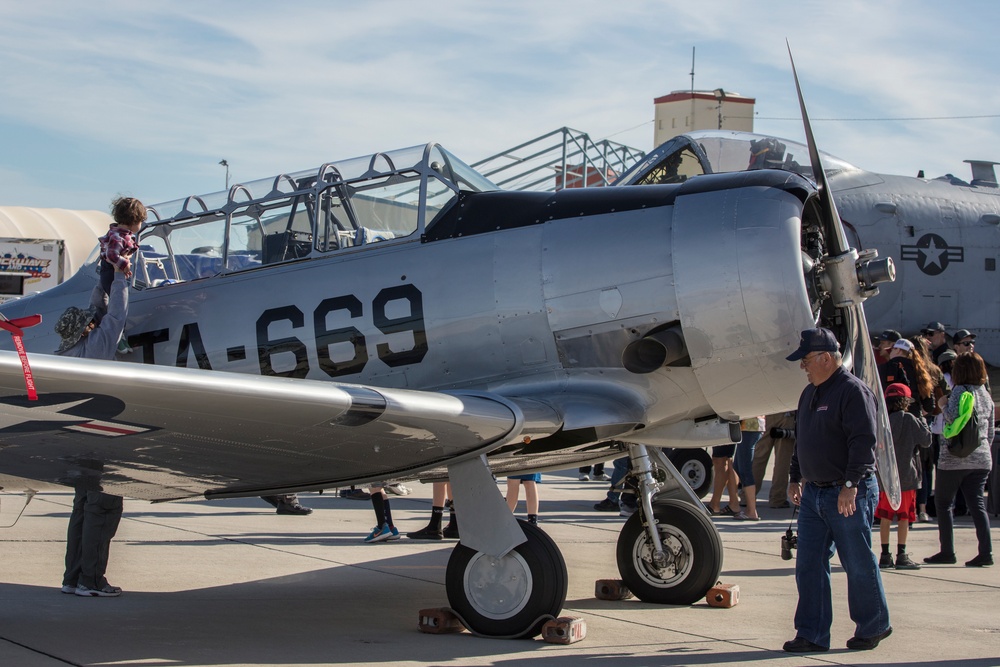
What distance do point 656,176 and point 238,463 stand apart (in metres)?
5.63

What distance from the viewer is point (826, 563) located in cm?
568

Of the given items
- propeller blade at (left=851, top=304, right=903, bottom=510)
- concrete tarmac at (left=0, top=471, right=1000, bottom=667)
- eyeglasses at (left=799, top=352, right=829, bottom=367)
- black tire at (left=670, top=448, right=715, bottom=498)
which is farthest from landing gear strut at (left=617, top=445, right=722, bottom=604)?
black tire at (left=670, top=448, right=715, bottom=498)

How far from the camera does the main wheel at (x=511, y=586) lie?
5797 mm

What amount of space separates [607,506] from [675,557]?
17.1 feet

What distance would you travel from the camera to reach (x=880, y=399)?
21.0 feet

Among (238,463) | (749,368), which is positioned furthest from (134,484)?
(749,368)

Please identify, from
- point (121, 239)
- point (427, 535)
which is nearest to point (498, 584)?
point (121, 239)

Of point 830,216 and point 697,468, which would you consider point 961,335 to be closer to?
point 697,468

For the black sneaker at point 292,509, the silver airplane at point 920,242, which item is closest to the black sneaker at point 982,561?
the silver airplane at point 920,242

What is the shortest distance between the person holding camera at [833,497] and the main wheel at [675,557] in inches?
53.0

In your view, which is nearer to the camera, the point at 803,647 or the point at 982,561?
the point at 803,647

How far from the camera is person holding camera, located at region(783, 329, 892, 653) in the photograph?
18.0 ft

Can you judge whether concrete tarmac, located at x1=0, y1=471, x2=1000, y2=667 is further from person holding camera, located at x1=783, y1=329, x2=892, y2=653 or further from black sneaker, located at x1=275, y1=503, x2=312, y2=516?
black sneaker, located at x1=275, y1=503, x2=312, y2=516

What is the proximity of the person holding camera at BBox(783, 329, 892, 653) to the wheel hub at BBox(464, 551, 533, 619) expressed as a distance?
4.51 ft
